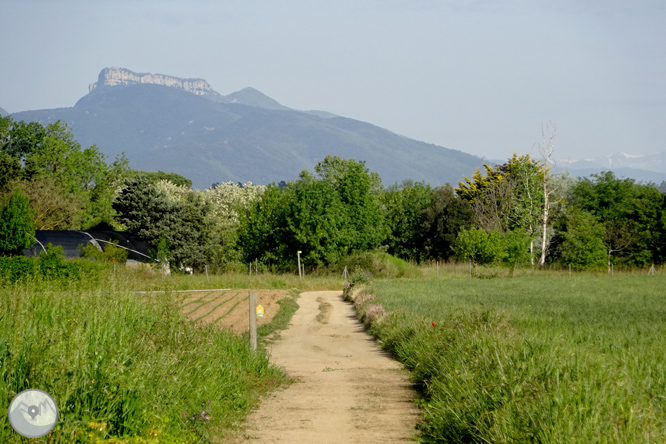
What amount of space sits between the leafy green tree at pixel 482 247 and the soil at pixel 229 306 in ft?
54.0

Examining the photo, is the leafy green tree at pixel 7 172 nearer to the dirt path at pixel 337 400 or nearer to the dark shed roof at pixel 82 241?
the dark shed roof at pixel 82 241

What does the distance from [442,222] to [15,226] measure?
36383mm

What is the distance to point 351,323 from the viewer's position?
78.2ft

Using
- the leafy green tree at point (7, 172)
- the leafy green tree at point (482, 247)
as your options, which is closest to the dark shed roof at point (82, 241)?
the leafy green tree at point (7, 172)

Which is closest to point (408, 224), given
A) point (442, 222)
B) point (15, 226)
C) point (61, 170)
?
point (442, 222)

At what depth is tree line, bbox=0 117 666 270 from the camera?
163ft

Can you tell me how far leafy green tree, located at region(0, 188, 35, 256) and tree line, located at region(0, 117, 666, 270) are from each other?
0.23 feet

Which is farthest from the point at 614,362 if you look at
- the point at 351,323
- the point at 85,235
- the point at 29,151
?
the point at 29,151

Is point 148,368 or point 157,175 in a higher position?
point 157,175

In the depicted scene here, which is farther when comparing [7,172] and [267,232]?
[7,172]

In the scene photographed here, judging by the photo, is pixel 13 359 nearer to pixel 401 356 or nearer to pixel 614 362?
pixel 614 362

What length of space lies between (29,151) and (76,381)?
73.4 m

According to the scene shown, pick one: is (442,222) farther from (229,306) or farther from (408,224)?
(229,306)

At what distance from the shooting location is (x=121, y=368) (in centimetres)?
624
